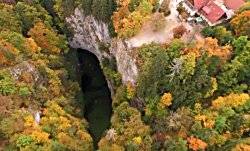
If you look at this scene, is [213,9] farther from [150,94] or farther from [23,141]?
[23,141]

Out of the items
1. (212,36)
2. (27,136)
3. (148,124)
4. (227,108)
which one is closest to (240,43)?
(212,36)

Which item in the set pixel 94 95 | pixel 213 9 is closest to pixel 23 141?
pixel 94 95

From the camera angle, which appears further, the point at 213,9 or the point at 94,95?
the point at 94,95

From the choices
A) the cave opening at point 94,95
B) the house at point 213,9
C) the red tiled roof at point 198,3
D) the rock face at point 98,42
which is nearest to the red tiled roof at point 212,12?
the house at point 213,9

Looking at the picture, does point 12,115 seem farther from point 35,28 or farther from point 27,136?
point 35,28

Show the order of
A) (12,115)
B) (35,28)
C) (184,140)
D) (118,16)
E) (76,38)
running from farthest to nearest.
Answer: (76,38), (35,28), (118,16), (12,115), (184,140)

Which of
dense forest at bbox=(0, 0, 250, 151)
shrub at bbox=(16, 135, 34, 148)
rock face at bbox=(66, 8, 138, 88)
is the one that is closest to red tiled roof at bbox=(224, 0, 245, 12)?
dense forest at bbox=(0, 0, 250, 151)
